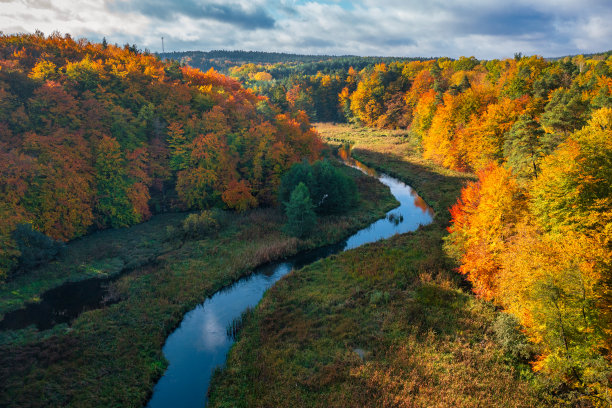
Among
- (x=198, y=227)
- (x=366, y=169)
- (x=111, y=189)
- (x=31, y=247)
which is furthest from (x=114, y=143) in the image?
(x=366, y=169)

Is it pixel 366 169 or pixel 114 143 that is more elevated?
pixel 114 143

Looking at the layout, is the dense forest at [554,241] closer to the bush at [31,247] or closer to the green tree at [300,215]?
the green tree at [300,215]

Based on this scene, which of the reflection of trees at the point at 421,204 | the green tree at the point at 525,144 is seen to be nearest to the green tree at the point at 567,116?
the green tree at the point at 525,144

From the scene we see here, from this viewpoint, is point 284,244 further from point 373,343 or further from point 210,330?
point 373,343

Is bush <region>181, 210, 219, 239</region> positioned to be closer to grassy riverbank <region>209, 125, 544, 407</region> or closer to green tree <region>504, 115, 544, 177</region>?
grassy riverbank <region>209, 125, 544, 407</region>

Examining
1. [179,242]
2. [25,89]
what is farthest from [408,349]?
[25,89]

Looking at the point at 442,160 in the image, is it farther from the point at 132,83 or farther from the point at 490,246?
the point at 132,83
